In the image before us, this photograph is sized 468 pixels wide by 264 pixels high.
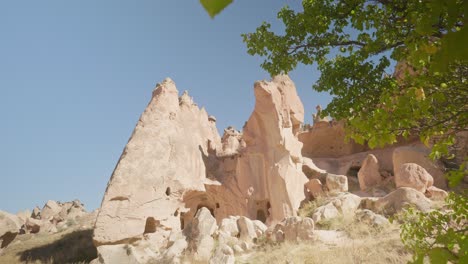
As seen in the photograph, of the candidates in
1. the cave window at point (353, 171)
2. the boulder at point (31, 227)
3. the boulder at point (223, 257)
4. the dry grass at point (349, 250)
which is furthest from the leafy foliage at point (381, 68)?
the boulder at point (31, 227)

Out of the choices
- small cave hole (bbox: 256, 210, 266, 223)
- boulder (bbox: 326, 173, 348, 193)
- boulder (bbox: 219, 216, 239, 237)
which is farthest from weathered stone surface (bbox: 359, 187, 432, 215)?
small cave hole (bbox: 256, 210, 266, 223)

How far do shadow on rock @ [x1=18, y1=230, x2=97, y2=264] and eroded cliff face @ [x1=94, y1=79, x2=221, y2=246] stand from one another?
11.6 ft

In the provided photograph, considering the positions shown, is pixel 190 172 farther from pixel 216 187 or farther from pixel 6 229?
pixel 6 229

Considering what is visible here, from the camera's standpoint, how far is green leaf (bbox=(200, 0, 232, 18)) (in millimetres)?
Answer: 544

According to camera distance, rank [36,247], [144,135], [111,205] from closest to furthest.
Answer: [111,205] → [144,135] → [36,247]

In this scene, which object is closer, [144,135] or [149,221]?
[149,221]

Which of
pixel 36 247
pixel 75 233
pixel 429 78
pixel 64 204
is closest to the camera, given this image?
pixel 429 78

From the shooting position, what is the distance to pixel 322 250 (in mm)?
9836

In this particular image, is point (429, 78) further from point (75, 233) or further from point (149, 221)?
point (75, 233)

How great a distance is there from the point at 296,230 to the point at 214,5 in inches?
471

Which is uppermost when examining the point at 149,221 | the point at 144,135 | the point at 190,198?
the point at 144,135

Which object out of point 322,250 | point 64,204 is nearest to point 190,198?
point 322,250

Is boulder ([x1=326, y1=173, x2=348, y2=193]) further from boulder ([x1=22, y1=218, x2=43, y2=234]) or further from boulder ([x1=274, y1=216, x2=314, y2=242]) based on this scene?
boulder ([x1=22, y1=218, x2=43, y2=234])

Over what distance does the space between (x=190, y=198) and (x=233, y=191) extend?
2968mm
